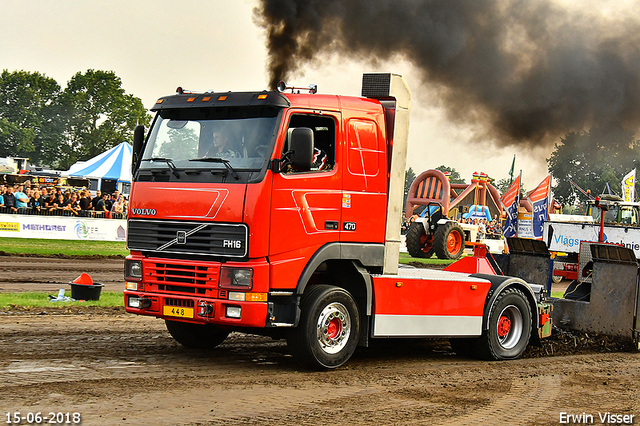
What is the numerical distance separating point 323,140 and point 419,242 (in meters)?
18.0

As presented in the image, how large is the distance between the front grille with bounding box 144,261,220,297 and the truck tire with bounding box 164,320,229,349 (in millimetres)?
1330

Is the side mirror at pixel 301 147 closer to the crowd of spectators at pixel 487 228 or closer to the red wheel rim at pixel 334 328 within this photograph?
the red wheel rim at pixel 334 328

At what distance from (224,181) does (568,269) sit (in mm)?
10288

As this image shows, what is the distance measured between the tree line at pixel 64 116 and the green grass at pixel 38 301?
245 feet

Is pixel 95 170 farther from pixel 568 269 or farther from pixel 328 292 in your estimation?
pixel 328 292

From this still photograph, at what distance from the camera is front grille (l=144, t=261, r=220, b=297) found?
757 cm

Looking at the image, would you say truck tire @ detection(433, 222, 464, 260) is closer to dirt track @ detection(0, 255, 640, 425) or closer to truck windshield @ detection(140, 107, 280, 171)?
dirt track @ detection(0, 255, 640, 425)

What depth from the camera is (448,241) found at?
2620 cm

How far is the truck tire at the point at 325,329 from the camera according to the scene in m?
7.73

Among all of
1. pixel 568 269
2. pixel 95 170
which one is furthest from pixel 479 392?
pixel 95 170

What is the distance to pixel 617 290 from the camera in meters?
10.3

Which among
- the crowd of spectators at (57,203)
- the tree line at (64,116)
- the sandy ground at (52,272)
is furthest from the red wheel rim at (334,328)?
the tree line at (64,116)
